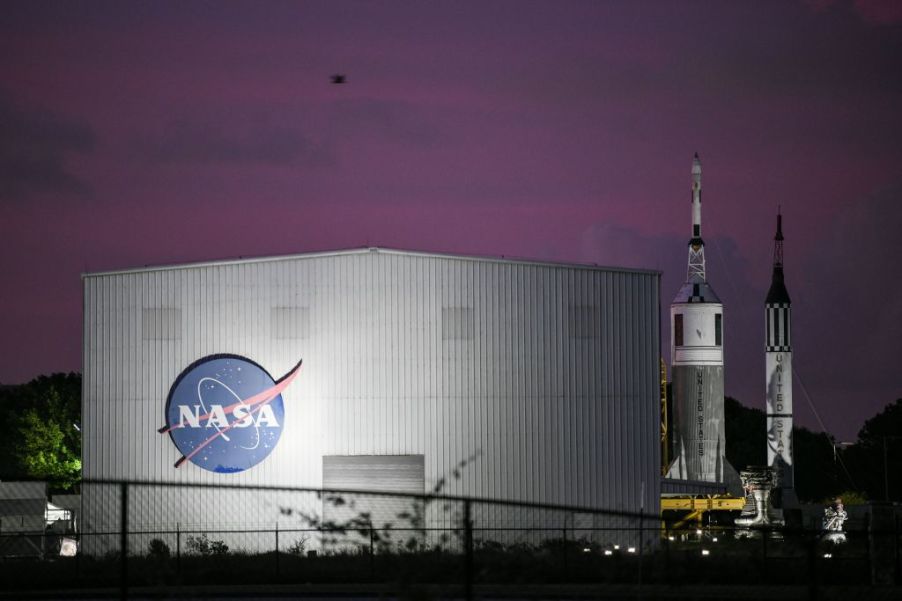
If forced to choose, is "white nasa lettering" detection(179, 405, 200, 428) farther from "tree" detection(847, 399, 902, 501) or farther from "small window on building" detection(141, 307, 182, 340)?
"tree" detection(847, 399, 902, 501)

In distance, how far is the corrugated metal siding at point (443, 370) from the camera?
138 ft

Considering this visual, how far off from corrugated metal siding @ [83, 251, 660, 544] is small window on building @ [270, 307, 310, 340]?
0.42 ft

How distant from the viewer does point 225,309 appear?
43.1 m

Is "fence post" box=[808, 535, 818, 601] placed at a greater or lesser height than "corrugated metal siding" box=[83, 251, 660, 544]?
lesser

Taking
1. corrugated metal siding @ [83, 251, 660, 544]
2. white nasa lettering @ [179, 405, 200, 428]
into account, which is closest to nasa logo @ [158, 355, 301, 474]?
white nasa lettering @ [179, 405, 200, 428]

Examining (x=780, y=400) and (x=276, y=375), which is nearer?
(x=276, y=375)

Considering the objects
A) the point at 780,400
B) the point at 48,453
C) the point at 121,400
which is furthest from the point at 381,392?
the point at 48,453

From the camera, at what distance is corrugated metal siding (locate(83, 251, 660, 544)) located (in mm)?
41969

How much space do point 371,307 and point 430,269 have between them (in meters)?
2.18

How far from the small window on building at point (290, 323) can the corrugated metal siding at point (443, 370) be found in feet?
0.42

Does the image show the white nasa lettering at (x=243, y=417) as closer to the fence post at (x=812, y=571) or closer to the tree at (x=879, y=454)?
the fence post at (x=812, y=571)

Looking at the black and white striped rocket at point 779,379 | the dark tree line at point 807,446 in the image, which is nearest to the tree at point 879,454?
the dark tree line at point 807,446

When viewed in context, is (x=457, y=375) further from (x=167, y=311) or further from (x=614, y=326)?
(x=167, y=311)

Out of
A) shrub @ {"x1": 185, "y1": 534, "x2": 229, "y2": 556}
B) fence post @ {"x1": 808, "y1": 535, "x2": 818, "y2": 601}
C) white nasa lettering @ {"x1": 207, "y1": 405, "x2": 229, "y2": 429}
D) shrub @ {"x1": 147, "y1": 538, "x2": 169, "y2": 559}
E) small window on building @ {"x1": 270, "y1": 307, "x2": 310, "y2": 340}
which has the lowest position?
shrub @ {"x1": 185, "y1": 534, "x2": 229, "y2": 556}
